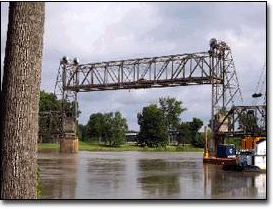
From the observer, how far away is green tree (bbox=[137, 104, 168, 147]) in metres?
117

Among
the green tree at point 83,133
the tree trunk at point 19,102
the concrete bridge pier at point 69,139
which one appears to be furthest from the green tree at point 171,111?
the tree trunk at point 19,102

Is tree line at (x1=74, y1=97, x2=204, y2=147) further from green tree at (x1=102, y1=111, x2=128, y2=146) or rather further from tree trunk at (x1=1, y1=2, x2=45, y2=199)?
tree trunk at (x1=1, y1=2, x2=45, y2=199)

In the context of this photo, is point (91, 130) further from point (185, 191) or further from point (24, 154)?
point (24, 154)

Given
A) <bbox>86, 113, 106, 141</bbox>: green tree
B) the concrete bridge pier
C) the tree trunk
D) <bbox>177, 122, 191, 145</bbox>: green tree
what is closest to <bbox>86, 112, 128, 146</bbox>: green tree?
<bbox>86, 113, 106, 141</bbox>: green tree

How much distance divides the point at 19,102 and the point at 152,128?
11263cm

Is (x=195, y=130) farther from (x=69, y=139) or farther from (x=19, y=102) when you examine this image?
(x=19, y=102)

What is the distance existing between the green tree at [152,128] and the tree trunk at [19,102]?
110686 mm

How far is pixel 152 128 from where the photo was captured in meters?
118

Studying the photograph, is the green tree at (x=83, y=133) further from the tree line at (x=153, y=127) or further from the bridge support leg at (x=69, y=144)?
the bridge support leg at (x=69, y=144)

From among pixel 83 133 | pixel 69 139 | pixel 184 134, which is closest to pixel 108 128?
pixel 83 133

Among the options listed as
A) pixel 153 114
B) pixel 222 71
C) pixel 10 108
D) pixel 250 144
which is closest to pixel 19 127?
A: pixel 10 108

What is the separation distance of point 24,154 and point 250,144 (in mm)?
28911

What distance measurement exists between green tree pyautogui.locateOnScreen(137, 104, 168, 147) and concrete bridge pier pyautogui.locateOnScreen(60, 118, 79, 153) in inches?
2019

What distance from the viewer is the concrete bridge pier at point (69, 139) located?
2591 inches
